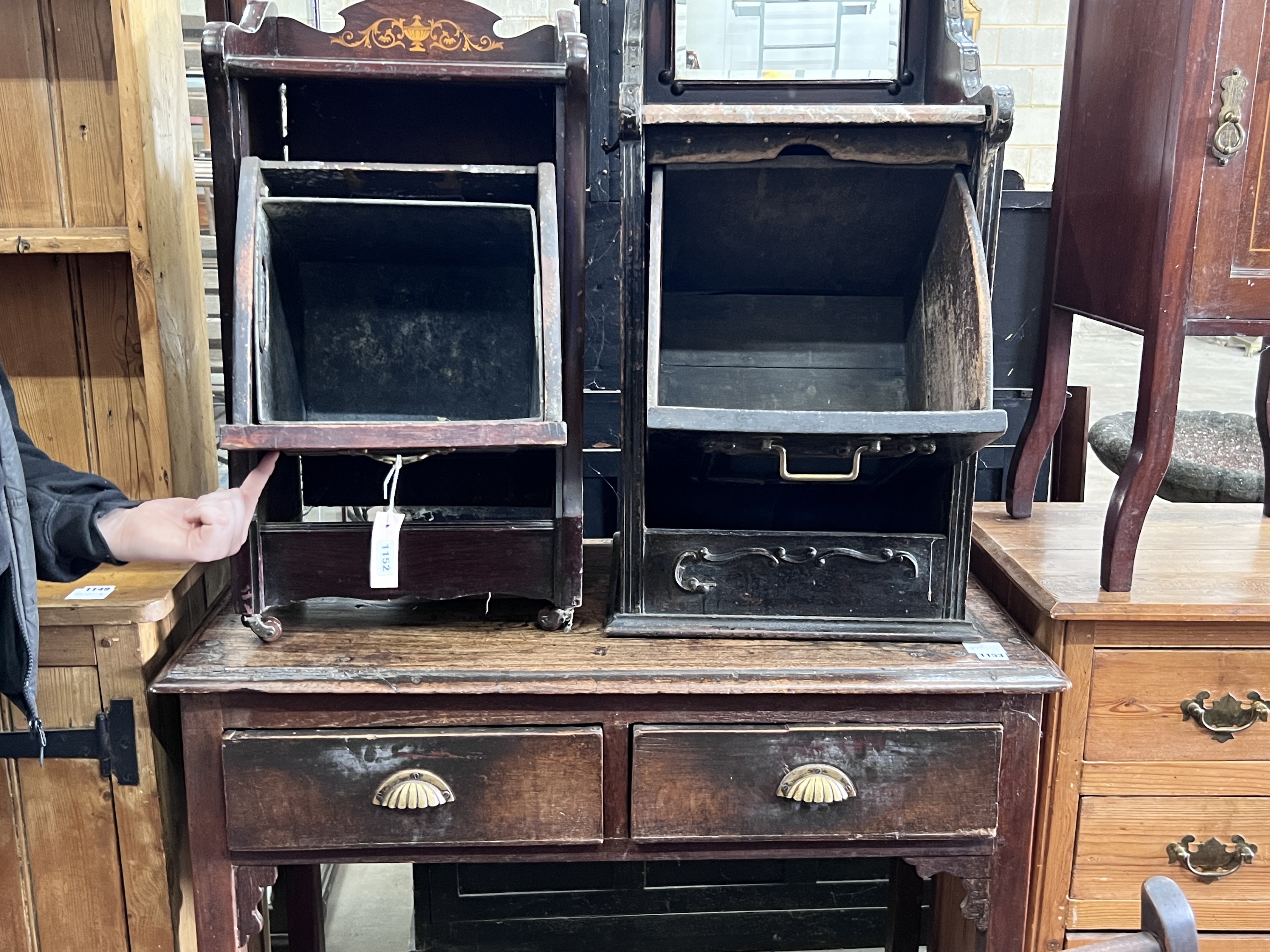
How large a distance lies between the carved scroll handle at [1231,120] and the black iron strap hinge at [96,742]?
1737mm

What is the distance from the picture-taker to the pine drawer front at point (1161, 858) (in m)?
1.55

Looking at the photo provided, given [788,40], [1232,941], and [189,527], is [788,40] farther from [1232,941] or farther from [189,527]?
[1232,941]

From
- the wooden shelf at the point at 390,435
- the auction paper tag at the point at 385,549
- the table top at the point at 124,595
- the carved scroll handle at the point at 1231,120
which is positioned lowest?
the table top at the point at 124,595

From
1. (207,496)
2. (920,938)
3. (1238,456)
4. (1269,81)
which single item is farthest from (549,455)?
(1238,456)

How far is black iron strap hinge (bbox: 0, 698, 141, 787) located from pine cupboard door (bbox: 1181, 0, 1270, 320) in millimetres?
1653

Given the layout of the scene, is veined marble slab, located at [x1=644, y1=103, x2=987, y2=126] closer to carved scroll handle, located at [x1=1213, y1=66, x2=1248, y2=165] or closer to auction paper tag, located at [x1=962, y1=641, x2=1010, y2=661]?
carved scroll handle, located at [x1=1213, y1=66, x2=1248, y2=165]

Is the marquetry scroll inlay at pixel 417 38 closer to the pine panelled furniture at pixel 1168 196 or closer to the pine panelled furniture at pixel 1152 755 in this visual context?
the pine panelled furniture at pixel 1168 196

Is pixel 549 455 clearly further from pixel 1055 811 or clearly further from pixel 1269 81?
pixel 1269 81

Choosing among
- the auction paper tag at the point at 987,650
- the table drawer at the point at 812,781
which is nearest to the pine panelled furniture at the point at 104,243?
the table drawer at the point at 812,781

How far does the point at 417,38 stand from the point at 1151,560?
4.66ft

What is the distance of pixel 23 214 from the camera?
1.70 meters

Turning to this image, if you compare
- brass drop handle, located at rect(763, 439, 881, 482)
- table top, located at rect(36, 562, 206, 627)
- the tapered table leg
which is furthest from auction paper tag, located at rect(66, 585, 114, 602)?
the tapered table leg

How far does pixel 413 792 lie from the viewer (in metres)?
1.40

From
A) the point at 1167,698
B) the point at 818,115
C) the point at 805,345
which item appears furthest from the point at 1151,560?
the point at 818,115
